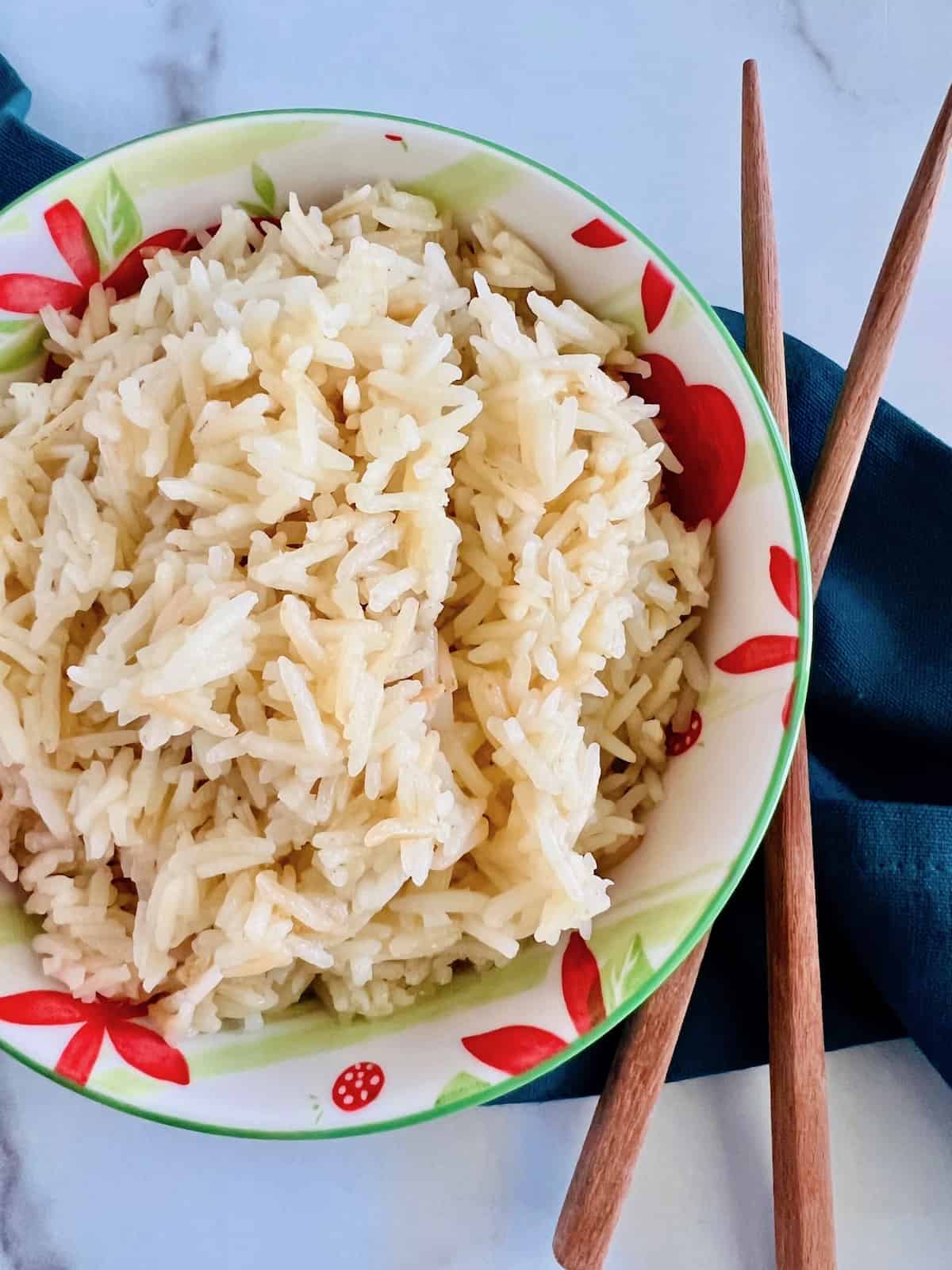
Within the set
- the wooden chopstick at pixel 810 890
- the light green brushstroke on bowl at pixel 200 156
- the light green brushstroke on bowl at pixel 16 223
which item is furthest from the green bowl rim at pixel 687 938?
the light green brushstroke on bowl at pixel 16 223

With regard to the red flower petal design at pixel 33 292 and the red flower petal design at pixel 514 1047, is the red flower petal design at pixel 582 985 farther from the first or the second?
the red flower petal design at pixel 33 292

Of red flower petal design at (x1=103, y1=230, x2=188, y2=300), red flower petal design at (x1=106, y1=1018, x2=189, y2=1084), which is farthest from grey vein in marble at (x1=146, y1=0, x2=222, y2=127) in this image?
red flower petal design at (x1=106, y1=1018, x2=189, y2=1084)

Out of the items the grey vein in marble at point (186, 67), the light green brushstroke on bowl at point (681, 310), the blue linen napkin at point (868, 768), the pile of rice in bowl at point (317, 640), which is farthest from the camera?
the grey vein in marble at point (186, 67)

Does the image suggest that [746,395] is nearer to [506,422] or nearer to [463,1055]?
[506,422]

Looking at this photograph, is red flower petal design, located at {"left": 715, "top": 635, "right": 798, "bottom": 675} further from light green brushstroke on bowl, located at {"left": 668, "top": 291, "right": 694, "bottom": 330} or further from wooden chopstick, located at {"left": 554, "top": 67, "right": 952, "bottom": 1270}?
light green brushstroke on bowl, located at {"left": 668, "top": 291, "right": 694, "bottom": 330}

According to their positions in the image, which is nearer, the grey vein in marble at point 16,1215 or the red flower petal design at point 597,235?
the red flower petal design at point 597,235

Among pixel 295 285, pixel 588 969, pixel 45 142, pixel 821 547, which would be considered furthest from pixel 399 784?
pixel 45 142

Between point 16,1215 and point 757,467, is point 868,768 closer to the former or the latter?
point 757,467
